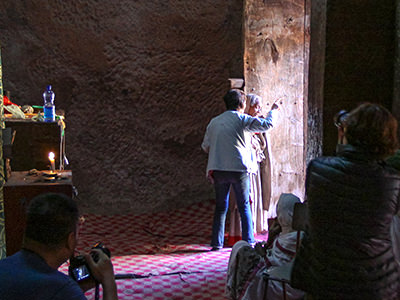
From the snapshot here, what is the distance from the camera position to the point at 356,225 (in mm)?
2225

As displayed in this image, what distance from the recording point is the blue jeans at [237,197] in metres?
5.59

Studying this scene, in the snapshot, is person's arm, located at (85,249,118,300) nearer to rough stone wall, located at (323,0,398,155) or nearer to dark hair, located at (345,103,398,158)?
dark hair, located at (345,103,398,158)

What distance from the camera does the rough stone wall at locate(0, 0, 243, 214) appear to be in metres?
7.62

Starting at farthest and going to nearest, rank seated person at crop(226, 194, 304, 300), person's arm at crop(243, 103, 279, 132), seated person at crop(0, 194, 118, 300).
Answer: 1. person's arm at crop(243, 103, 279, 132)
2. seated person at crop(226, 194, 304, 300)
3. seated person at crop(0, 194, 118, 300)

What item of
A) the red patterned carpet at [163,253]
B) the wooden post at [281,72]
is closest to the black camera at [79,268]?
the red patterned carpet at [163,253]

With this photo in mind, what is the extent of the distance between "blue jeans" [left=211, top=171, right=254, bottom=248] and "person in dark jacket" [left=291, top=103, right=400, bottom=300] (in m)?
3.24

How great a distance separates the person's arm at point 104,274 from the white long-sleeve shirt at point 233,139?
3539mm

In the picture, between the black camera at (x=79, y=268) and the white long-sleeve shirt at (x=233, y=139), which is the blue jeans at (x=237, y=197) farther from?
the black camera at (x=79, y=268)

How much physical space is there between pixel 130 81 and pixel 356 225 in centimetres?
607

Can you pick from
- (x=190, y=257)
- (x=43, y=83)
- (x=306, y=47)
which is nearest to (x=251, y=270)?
(x=190, y=257)

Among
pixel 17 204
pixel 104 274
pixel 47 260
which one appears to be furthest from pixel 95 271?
pixel 17 204

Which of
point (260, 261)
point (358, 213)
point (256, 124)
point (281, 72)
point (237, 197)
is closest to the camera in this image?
point (358, 213)

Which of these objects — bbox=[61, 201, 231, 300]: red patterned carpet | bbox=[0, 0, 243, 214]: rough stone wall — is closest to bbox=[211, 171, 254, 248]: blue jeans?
bbox=[61, 201, 231, 300]: red patterned carpet

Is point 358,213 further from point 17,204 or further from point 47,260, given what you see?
point 17,204
